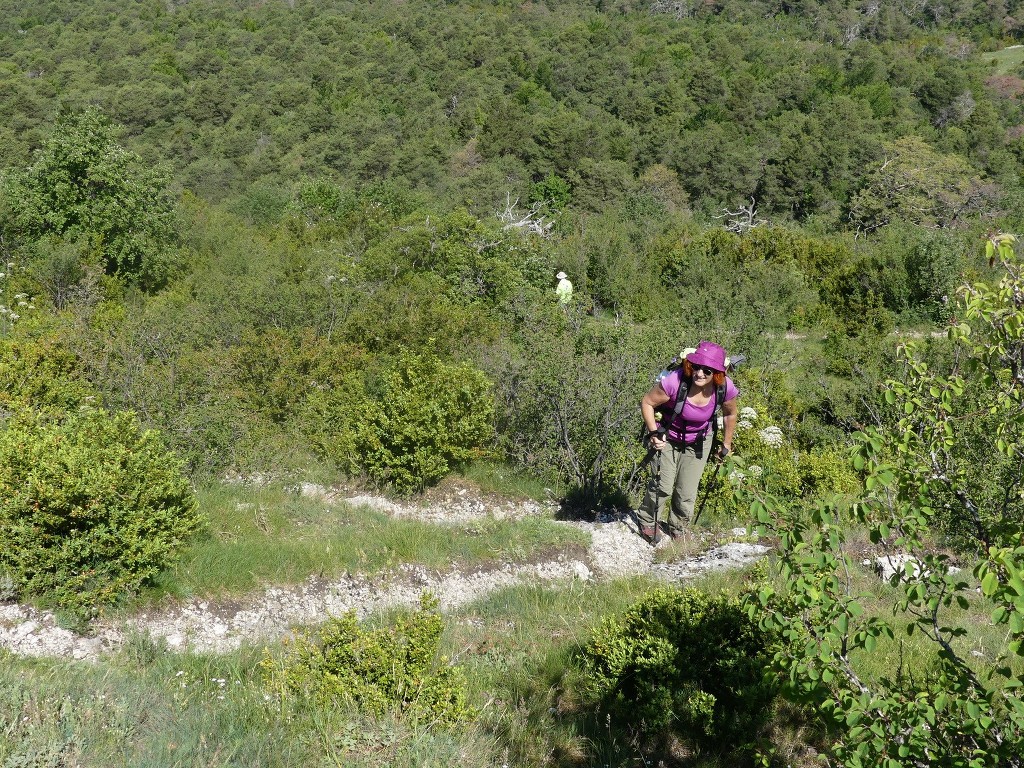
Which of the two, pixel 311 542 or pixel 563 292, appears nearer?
pixel 311 542

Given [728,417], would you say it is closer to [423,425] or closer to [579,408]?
[579,408]

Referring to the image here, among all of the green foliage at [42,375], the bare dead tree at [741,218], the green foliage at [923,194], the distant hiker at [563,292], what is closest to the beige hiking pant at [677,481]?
the green foliage at [42,375]

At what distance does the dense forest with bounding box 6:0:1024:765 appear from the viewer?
16.9 feet

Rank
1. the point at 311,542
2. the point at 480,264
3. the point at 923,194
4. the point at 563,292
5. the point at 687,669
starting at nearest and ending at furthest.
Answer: the point at 687,669, the point at 311,542, the point at 563,292, the point at 480,264, the point at 923,194

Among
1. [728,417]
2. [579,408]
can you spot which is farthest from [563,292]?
[728,417]

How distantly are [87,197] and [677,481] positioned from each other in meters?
16.5

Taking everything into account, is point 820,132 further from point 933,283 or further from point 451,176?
point 933,283

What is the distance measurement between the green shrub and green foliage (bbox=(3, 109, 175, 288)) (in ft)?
44.9

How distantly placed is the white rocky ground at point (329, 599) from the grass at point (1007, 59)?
220 ft

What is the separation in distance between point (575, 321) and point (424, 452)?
5.02m

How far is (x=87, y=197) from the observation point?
682 inches

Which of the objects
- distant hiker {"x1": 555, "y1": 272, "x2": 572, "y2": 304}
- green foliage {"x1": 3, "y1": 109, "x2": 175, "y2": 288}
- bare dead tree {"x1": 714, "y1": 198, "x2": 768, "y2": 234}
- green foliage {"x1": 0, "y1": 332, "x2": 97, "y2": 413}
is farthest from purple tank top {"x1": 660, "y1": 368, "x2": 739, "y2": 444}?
bare dead tree {"x1": 714, "y1": 198, "x2": 768, "y2": 234}

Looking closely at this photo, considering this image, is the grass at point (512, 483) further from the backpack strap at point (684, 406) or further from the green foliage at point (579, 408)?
the backpack strap at point (684, 406)

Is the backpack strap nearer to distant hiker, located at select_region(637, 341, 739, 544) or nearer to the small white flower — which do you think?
distant hiker, located at select_region(637, 341, 739, 544)
